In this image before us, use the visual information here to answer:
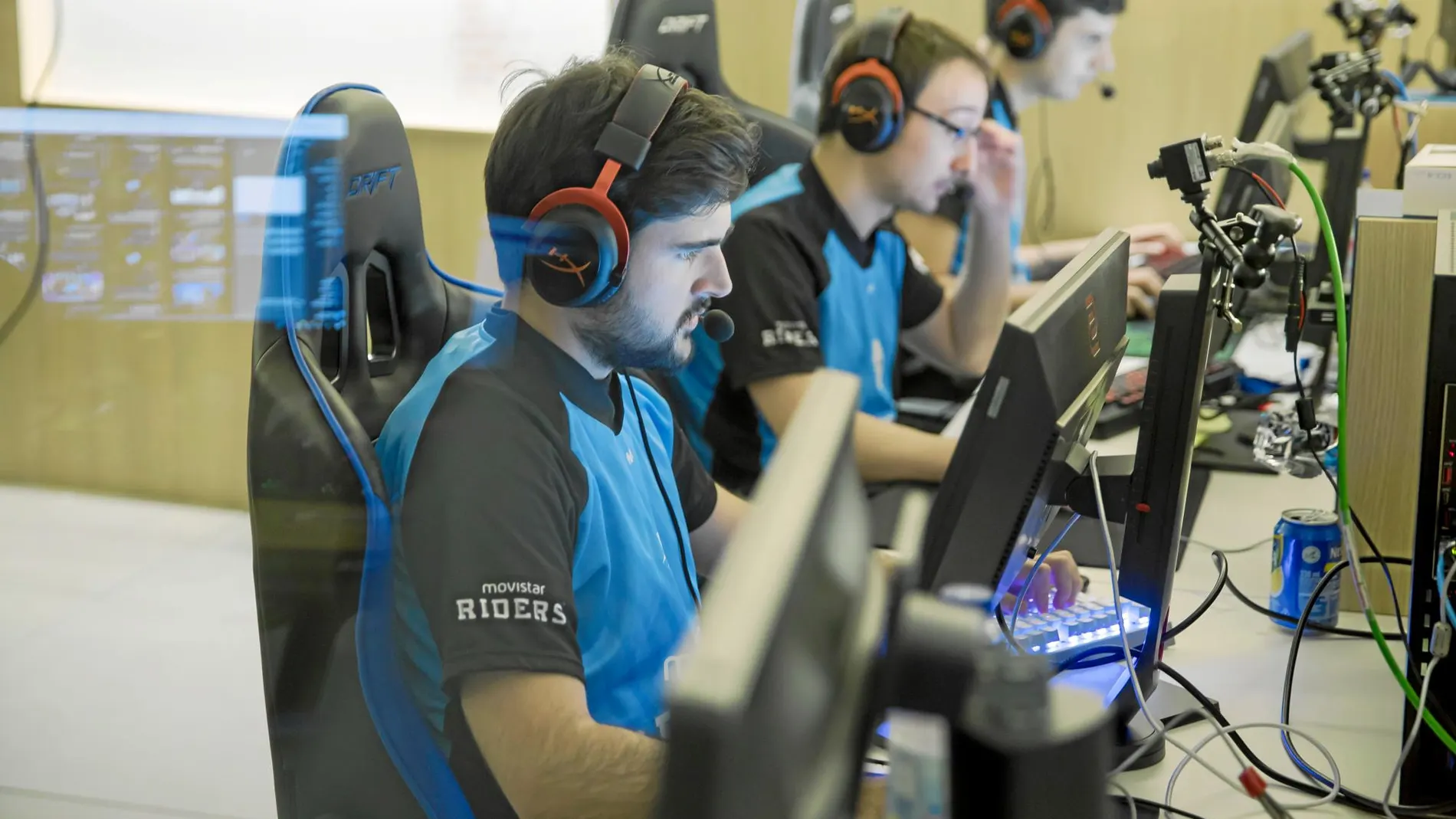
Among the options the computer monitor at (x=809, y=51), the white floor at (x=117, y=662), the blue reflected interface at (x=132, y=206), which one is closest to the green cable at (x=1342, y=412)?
the blue reflected interface at (x=132, y=206)

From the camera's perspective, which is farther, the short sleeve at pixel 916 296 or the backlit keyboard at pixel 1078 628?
the short sleeve at pixel 916 296

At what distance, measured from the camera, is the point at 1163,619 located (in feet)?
3.59

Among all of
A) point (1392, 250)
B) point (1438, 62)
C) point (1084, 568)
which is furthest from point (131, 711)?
point (1438, 62)

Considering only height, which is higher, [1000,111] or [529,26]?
[529,26]

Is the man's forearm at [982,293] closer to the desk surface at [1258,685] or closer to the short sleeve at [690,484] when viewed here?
the desk surface at [1258,685]

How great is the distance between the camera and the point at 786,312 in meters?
1.67

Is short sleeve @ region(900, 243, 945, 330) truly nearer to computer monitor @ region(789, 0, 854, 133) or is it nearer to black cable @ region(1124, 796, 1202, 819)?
computer monitor @ region(789, 0, 854, 133)

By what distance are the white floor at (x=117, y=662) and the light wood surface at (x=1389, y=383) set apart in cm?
121

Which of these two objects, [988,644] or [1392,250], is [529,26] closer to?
[1392,250]

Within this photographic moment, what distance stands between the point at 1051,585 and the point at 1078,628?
8 centimetres

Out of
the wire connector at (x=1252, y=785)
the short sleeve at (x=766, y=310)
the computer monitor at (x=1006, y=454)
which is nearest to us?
the wire connector at (x=1252, y=785)

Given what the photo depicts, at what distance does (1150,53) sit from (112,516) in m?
2.96

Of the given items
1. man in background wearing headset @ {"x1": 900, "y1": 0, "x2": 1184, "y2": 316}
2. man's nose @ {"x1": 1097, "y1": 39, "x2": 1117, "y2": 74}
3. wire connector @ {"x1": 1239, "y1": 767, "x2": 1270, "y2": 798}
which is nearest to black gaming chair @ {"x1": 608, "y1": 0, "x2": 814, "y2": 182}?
man in background wearing headset @ {"x1": 900, "y1": 0, "x2": 1184, "y2": 316}

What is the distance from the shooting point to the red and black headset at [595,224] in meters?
0.98
